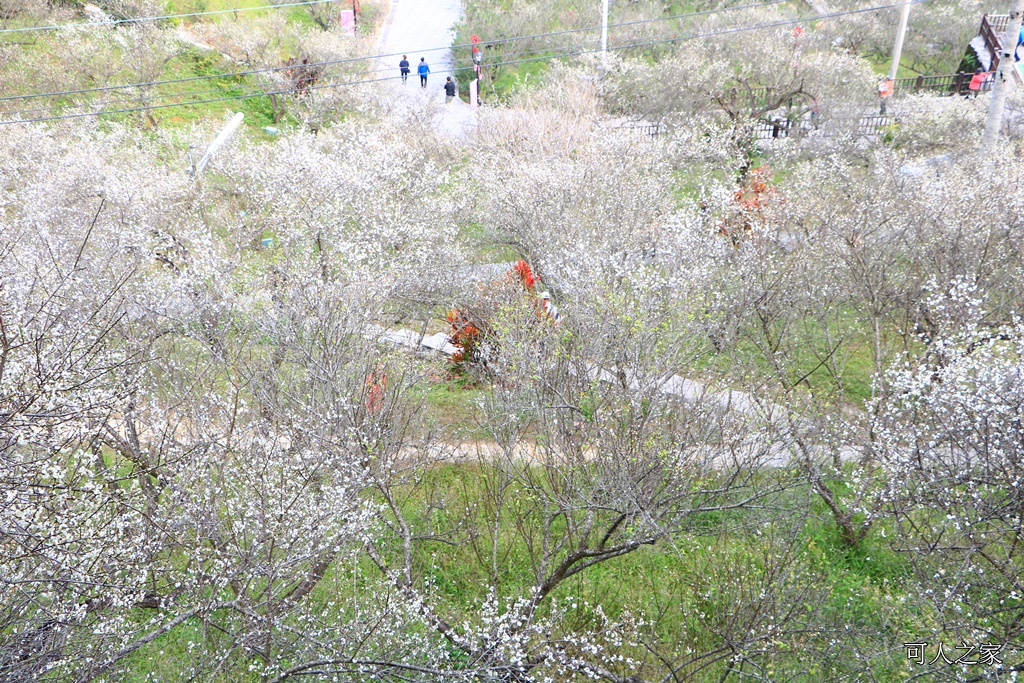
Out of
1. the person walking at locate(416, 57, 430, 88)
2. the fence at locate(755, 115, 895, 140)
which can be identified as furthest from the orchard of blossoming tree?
the person walking at locate(416, 57, 430, 88)

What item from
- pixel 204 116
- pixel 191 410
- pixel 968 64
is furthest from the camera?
pixel 968 64

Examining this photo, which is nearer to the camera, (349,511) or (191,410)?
(349,511)

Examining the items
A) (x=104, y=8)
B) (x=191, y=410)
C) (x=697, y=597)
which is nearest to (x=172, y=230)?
(x=191, y=410)

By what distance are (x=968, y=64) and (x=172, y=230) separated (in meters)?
33.1

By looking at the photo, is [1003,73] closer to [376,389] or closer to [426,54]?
[376,389]

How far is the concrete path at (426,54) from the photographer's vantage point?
→ 27797 millimetres

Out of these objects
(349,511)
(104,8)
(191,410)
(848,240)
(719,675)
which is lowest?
(719,675)

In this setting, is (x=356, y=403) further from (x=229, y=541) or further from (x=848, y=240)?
(x=848, y=240)

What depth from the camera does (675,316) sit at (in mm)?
10008

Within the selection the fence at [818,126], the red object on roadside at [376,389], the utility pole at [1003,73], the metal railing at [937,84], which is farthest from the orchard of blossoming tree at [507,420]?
the metal railing at [937,84]

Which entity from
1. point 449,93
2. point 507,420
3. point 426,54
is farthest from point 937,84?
point 507,420

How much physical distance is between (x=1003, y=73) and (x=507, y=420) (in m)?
14.7

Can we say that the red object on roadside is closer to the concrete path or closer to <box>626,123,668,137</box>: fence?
the concrete path

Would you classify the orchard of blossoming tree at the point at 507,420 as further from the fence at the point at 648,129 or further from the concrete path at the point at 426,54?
the concrete path at the point at 426,54
